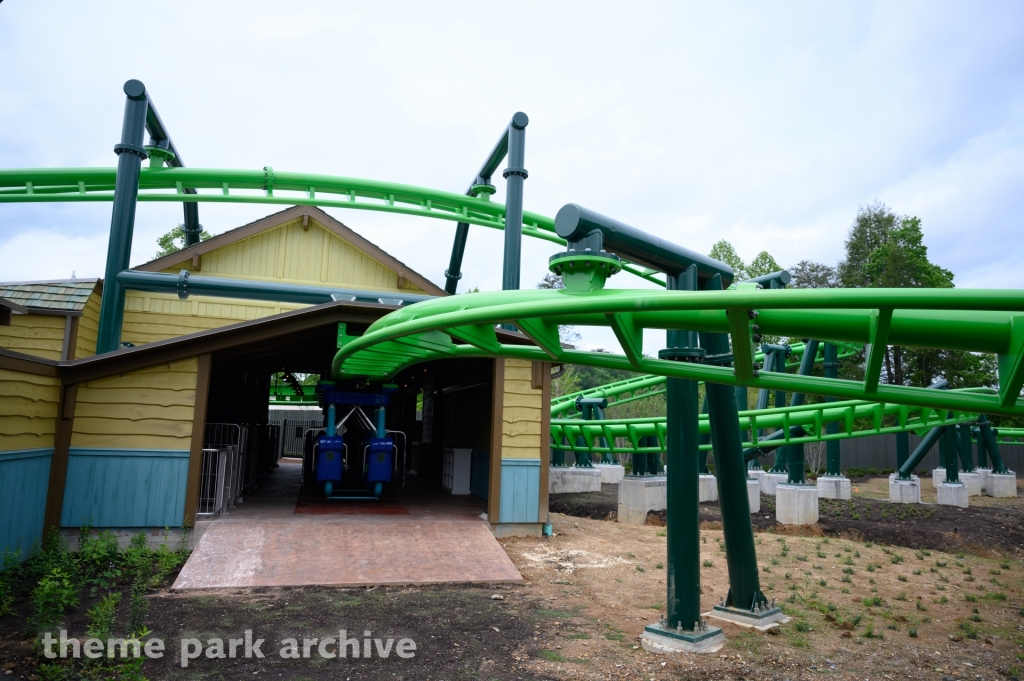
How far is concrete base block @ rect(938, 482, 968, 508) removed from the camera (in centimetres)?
1817

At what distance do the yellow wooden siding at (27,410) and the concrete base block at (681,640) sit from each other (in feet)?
23.4

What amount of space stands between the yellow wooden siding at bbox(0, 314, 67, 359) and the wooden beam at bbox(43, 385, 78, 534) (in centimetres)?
360

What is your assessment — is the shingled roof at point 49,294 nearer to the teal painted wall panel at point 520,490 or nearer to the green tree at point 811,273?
the teal painted wall panel at point 520,490

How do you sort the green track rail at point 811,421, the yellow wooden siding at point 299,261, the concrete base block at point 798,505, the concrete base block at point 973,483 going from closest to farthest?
1. the green track rail at point 811,421
2. the concrete base block at point 798,505
3. the yellow wooden siding at point 299,261
4. the concrete base block at point 973,483

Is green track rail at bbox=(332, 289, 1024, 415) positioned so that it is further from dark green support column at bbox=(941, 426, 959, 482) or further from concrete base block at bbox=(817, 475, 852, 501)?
dark green support column at bbox=(941, 426, 959, 482)

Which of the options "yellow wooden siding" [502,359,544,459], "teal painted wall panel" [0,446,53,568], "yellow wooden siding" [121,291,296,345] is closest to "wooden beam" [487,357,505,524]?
"yellow wooden siding" [502,359,544,459]

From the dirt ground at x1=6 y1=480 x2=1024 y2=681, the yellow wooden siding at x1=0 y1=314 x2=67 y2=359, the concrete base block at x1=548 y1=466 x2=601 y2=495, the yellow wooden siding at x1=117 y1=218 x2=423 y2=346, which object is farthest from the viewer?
the concrete base block at x1=548 y1=466 x2=601 y2=495

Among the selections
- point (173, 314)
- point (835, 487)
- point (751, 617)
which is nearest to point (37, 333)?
point (173, 314)

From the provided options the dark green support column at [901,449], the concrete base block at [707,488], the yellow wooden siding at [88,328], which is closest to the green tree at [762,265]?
the dark green support column at [901,449]

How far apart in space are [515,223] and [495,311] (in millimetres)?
9348

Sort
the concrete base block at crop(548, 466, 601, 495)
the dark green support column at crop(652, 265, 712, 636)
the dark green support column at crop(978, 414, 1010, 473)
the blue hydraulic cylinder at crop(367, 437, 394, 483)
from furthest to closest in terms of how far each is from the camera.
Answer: the dark green support column at crop(978, 414, 1010, 473), the concrete base block at crop(548, 466, 601, 495), the blue hydraulic cylinder at crop(367, 437, 394, 483), the dark green support column at crop(652, 265, 712, 636)

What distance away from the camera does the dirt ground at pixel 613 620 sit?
5.24m

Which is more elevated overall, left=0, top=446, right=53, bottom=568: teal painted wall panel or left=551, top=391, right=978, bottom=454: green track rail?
left=551, top=391, right=978, bottom=454: green track rail

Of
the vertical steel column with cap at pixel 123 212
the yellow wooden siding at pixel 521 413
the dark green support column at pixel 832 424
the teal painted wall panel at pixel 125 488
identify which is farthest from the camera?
the dark green support column at pixel 832 424
